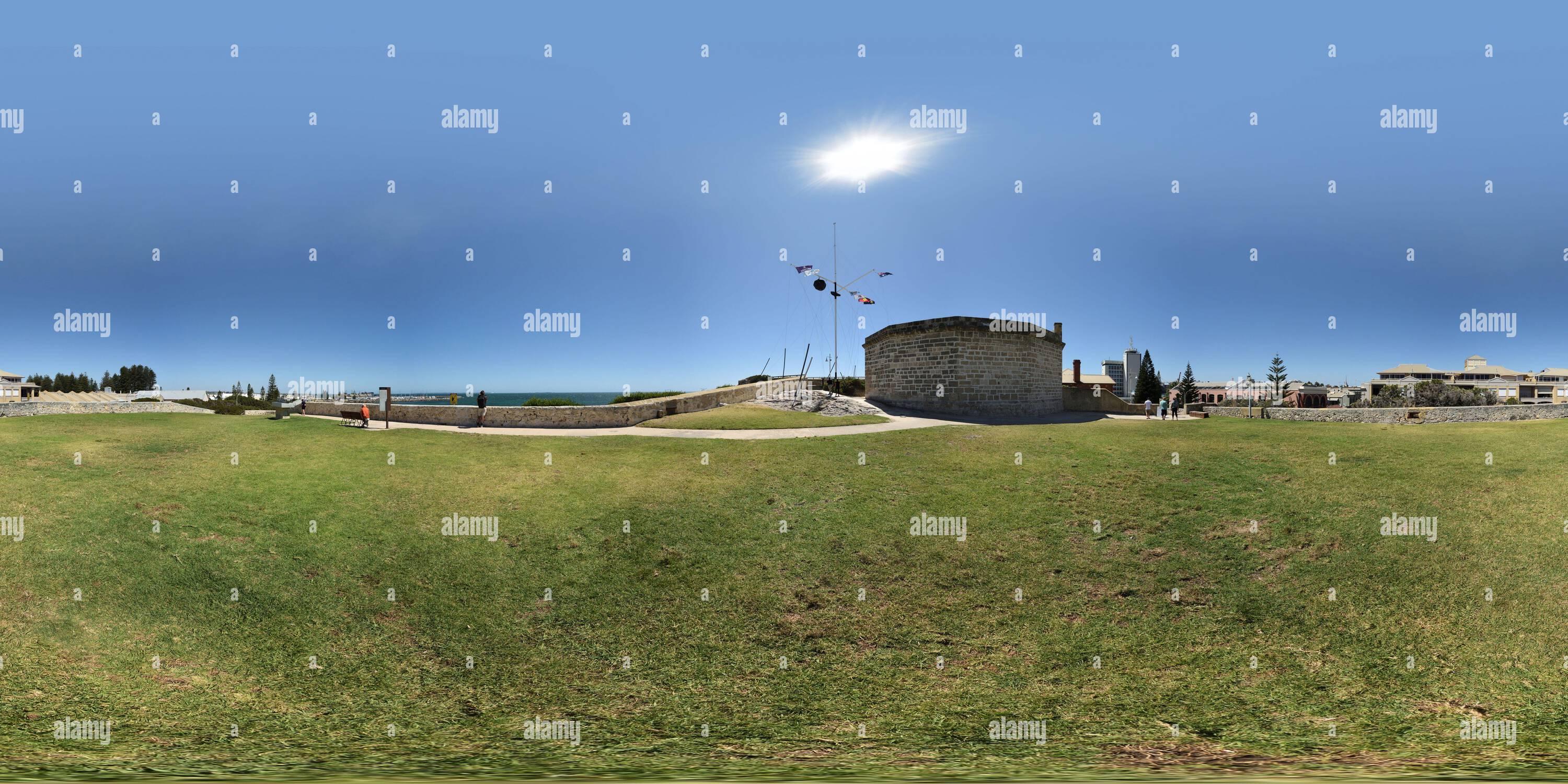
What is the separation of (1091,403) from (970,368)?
10775 millimetres

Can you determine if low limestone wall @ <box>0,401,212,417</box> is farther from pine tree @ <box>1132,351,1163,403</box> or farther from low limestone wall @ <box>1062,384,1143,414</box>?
pine tree @ <box>1132,351,1163,403</box>

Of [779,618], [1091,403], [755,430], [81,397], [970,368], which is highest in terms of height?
[970,368]

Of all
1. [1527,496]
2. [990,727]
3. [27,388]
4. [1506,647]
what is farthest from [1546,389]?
[27,388]

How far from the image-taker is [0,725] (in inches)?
202

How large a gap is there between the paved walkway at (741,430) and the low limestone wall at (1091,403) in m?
6.66

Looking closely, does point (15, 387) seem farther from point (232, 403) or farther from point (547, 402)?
point (547, 402)

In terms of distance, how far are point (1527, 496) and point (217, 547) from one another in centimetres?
2184

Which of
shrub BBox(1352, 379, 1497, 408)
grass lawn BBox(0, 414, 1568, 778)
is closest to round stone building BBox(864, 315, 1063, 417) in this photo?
grass lawn BBox(0, 414, 1568, 778)

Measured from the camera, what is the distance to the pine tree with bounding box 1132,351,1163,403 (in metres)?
84.0

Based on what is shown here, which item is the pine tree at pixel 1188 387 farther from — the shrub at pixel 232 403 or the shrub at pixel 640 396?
the shrub at pixel 232 403

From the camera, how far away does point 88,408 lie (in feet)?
99.6

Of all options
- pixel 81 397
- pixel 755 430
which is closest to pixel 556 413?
pixel 755 430

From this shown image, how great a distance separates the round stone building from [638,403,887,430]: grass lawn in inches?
186

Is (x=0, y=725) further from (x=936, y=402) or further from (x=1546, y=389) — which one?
(x=1546, y=389)
